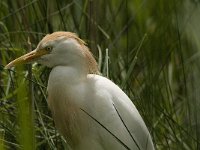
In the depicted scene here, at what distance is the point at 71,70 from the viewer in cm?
212

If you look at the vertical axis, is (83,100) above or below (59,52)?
below

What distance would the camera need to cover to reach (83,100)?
2.13 metres

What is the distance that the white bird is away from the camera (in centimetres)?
209

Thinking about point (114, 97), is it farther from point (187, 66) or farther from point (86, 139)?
point (187, 66)

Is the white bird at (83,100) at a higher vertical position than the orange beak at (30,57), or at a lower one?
lower

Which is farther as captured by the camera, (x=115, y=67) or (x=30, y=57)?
(x=115, y=67)

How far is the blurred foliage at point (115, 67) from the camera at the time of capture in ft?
7.84

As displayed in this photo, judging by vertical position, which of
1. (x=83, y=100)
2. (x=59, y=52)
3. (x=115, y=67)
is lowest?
(x=115, y=67)

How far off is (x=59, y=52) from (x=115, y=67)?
0.88m

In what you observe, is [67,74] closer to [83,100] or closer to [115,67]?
[83,100]

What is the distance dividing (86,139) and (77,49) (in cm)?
31

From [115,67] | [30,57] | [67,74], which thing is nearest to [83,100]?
[67,74]

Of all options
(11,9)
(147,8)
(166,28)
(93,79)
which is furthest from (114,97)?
(147,8)

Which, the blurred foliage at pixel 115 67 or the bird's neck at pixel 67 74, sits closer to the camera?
the bird's neck at pixel 67 74
